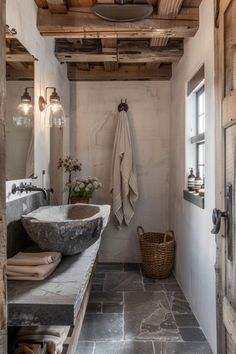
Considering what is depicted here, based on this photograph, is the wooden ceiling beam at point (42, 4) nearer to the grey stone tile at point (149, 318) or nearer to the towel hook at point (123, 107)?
the towel hook at point (123, 107)

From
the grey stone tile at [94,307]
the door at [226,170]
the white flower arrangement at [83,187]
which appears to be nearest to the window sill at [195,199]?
the door at [226,170]

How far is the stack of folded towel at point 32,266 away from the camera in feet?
4.23

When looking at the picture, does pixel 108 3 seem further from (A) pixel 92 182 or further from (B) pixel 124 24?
(A) pixel 92 182

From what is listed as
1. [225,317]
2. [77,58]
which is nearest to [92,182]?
[77,58]

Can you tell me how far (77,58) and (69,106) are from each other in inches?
30.8

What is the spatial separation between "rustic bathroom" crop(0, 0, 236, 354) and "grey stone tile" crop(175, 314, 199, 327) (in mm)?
16

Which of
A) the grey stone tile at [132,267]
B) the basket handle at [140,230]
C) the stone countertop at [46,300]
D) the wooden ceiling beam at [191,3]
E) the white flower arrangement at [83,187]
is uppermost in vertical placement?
the wooden ceiling beam at [191,3]

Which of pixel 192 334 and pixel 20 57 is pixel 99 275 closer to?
pixel 192 334

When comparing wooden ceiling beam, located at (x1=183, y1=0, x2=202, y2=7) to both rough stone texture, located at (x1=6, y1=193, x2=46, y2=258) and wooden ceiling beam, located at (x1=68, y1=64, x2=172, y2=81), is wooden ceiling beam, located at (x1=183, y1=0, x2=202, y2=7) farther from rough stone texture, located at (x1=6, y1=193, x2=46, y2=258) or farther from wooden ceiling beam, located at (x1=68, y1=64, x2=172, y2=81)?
rough stone texture, located at (x1=6, y1=193, x2=46, y2=258)

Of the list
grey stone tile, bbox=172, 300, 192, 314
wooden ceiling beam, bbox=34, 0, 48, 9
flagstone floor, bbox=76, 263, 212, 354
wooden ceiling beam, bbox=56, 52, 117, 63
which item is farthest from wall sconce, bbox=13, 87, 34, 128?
grey stone tile, bbox=172, 300, 192, 314

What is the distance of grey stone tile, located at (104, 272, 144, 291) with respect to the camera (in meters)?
2.99

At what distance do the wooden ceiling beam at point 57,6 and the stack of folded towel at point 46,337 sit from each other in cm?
218

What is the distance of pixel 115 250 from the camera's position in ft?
12.2

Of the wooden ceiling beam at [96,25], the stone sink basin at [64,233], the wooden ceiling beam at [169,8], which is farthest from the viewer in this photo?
the wooden ceiling beam at [96,25]
